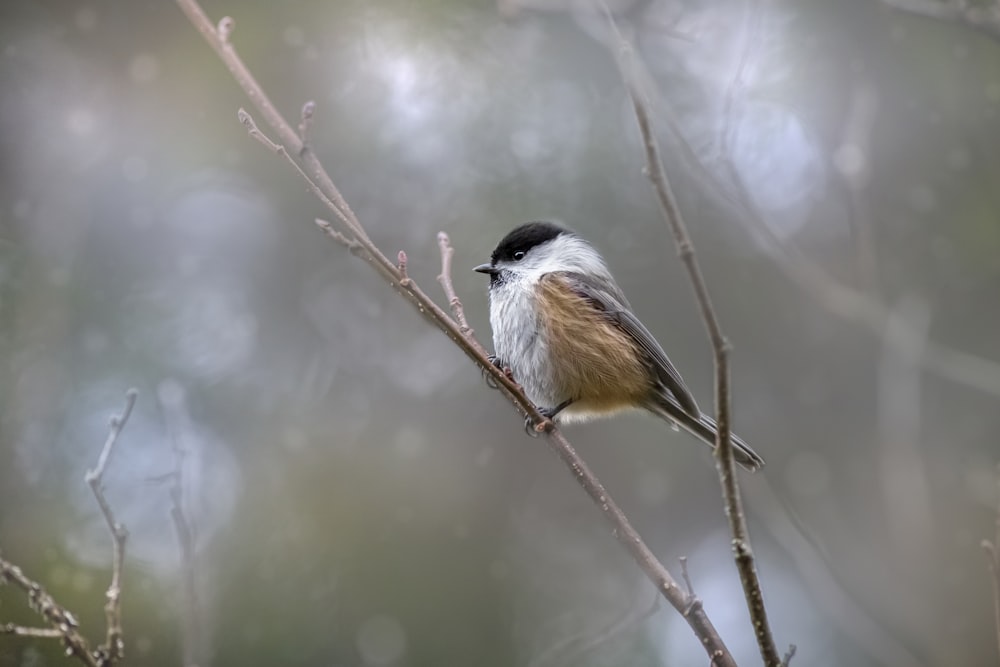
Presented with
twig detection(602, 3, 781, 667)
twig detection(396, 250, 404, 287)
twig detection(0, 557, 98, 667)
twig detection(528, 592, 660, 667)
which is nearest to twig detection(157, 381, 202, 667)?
twig detection(0, 557, 98, 667)

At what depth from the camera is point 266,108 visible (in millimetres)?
2260

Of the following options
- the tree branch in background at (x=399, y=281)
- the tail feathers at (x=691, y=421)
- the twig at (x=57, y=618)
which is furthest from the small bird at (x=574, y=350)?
the twig at (x=57, y=618)

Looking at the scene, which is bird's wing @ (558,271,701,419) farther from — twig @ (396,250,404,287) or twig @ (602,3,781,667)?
twig @ (602,3,781,667)

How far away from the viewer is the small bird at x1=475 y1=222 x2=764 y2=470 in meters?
3.59

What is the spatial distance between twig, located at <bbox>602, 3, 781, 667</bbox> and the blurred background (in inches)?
103

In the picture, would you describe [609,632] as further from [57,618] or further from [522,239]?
[522,239]

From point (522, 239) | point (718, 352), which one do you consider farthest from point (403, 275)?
point (522, 239)

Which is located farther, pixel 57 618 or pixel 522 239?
pixel 522 239

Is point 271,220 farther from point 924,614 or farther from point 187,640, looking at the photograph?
point 924,614

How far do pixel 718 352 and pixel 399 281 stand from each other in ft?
2.72

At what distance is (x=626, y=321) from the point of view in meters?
A: 3.79

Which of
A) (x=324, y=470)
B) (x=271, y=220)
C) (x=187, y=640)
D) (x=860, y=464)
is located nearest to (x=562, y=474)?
(x=324, y=470)

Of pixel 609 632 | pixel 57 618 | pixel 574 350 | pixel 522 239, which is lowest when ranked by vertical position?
pixel 609 632

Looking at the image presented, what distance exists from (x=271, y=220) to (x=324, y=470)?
5.34ft
